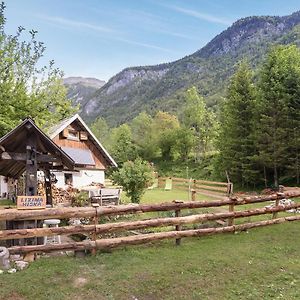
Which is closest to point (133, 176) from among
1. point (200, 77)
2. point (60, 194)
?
point (60, 194)

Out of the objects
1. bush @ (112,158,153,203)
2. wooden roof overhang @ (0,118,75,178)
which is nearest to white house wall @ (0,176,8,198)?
bush @ (112,158,153,203)

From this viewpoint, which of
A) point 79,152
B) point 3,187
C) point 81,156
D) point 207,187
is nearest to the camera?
point 81,156

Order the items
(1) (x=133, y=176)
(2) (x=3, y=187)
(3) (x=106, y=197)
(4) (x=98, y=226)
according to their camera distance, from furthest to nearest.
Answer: (2) (x=3, y=187) < (1) (x=133, y=176) < (3) (x=106, y=197) < (4) (x=98, y=226)

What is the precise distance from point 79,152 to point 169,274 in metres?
19.1

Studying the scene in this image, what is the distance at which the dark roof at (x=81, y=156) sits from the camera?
24281mm

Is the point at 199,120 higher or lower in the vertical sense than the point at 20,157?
higher

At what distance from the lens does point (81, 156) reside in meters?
25.2

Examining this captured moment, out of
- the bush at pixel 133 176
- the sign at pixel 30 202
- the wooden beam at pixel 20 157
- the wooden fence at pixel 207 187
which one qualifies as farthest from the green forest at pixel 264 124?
the sign at pixel 30 202

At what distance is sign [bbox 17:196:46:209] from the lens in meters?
8.35

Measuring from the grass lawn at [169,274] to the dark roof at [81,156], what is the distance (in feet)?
52.7

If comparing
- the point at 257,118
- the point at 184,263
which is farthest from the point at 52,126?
the point at 184,263

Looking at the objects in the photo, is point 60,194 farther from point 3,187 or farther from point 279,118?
point 279,118

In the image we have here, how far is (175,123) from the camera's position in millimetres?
67000

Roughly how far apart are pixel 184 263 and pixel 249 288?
1.63m
